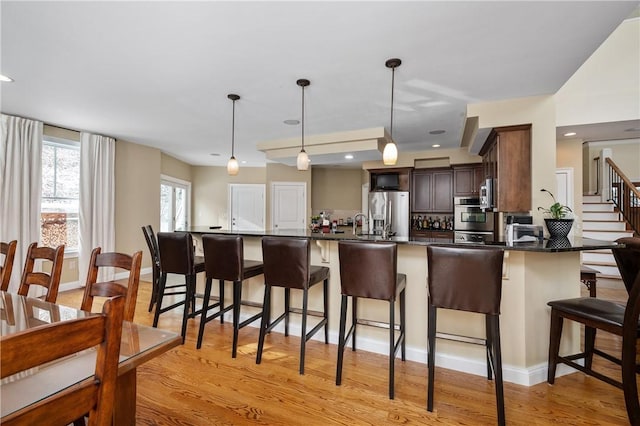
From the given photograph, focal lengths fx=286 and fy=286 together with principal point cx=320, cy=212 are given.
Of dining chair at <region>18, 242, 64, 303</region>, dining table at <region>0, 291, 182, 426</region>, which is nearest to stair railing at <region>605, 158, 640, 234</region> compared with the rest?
dining table at <region>0, 291, 182, 426</region>

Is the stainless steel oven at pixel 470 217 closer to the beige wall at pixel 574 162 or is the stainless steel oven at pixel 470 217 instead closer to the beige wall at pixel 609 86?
the beige wall at pixel 574 162

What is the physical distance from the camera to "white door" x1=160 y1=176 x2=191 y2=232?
6.57 metres

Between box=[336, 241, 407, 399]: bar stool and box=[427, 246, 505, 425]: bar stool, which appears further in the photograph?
box=[336, 241, 407, 399]: bar stool

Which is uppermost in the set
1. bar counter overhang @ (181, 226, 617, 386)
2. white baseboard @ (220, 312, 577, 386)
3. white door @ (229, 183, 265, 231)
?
white door @ (229, 183, 265, 231)

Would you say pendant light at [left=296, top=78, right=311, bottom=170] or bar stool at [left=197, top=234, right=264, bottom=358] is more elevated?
pendant light at [left=296, top=78, right=311, bottom=170]

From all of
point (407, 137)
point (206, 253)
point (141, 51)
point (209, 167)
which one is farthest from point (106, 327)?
point (209, 167)

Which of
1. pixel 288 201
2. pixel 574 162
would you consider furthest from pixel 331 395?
pixel 288 201

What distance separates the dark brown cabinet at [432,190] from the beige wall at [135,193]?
5.27 metres

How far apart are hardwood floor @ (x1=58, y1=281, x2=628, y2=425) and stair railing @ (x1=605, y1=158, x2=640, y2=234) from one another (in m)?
4.55

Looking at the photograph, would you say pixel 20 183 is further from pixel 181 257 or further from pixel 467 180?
pixel 467 180

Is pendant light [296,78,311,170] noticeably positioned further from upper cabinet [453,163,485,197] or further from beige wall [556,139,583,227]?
beige wall [556,139,583,227]

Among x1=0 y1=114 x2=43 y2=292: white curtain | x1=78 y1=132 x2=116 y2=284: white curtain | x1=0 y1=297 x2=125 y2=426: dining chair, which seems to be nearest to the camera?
x1=0 y1=297 x2=125 y2=426: dining chair

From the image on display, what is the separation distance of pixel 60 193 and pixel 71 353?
5.20m

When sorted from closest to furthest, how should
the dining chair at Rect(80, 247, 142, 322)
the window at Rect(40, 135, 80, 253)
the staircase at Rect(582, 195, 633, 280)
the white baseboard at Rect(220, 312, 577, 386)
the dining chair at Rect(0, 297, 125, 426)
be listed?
1. the dining chair at Rect(0, 297, 125, 426)
2. the dining chair at Rect(80, 247, 142, 322)
3. the white baseboard at Rect(220, 312, 577, 386)
4. the window at Rect(40, 135, 80, 253)
5. the staircase at Rect(582, 195, 633, 280)
